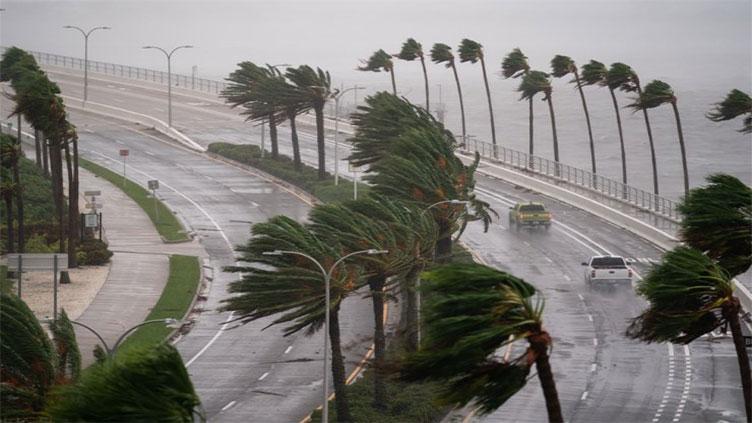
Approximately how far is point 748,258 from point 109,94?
126983mm

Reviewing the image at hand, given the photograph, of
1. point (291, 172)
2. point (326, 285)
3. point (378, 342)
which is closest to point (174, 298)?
point (378, 342)

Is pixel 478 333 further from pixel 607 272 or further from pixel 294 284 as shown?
pixel 607 272

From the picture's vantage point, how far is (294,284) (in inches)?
2117

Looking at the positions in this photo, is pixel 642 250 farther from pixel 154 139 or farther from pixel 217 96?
pixel 217 96

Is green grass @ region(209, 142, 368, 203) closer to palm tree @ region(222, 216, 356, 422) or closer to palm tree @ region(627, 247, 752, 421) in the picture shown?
palm tree @ region(222, 216, 356, 422)

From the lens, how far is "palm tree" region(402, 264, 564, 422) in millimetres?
32656

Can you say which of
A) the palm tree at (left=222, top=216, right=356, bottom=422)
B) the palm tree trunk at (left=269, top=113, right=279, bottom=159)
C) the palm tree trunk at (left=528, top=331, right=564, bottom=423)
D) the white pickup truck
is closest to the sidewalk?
the palm tree at (left=222, top=216, right=356, bottom=422)

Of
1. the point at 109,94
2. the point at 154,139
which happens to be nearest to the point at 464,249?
the point at 154,139

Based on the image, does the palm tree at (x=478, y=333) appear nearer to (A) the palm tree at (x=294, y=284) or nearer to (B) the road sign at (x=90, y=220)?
(A) the palm tree at (x=294, y=284)

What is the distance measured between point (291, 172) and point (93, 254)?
102ft

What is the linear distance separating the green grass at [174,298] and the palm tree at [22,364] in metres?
22.0

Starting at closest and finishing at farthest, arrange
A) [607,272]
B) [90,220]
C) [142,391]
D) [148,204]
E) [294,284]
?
[142,391], [294,284], [607,272], [90,220], [148,204]

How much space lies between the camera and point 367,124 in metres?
88.9

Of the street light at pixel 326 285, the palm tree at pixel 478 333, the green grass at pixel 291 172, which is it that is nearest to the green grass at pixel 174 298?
the street light at pixel 326 285
